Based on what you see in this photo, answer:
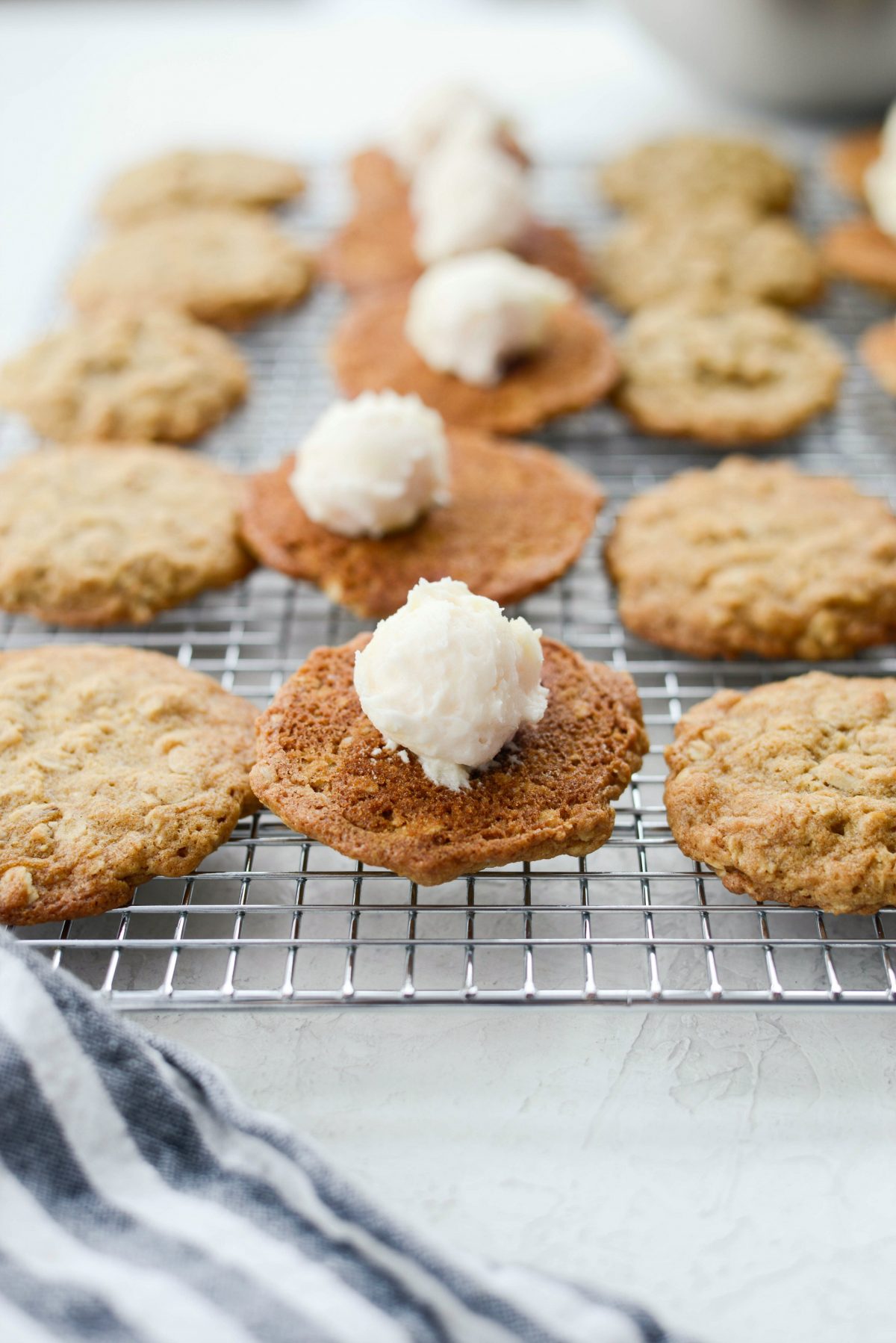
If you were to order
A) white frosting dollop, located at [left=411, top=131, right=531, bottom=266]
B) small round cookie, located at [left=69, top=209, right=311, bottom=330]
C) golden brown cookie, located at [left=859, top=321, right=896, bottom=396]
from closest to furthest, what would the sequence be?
1. golden brown cookie, located at [left=859, top=321, right=896, bottom=396]
2. white frosting dollop, located at [left=411, top=131, right=531, bottom=266]
3. small round cookie, located at [left=69, top=209, right=311, bottom=330]

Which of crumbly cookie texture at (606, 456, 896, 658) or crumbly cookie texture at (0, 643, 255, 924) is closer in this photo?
crumbly cookie texture at (0, 643, 255, 924)

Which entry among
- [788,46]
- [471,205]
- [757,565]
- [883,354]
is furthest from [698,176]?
[757,565]

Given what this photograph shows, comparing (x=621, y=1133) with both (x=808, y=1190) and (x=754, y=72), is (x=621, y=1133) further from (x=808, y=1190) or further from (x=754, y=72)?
(x=754, y=72)

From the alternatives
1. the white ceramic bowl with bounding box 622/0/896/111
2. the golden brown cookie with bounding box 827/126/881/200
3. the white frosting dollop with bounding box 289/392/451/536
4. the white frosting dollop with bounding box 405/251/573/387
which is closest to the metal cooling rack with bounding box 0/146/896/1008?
the white frosting dollop with bounding box 289/392/451/536

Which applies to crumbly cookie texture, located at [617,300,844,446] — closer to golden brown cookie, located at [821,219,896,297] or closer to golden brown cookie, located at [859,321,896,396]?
golden brown cookie, located at [859,321,896,396]

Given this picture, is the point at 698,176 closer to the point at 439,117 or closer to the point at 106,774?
the point at 439,117

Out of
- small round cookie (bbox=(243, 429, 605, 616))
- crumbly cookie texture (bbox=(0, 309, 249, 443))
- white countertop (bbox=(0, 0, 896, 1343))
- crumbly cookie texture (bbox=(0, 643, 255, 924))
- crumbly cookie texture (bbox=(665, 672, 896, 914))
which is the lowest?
white countertop (bbox=(0, 0, 896, 1343))

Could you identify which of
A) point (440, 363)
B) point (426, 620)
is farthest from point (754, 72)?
point (426, 620)

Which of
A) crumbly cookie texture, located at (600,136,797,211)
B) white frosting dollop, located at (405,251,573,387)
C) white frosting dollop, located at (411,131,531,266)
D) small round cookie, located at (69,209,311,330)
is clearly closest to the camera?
white frosting dollop, located at (405,251,573,387)

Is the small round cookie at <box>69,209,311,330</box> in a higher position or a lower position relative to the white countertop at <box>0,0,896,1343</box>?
higher
